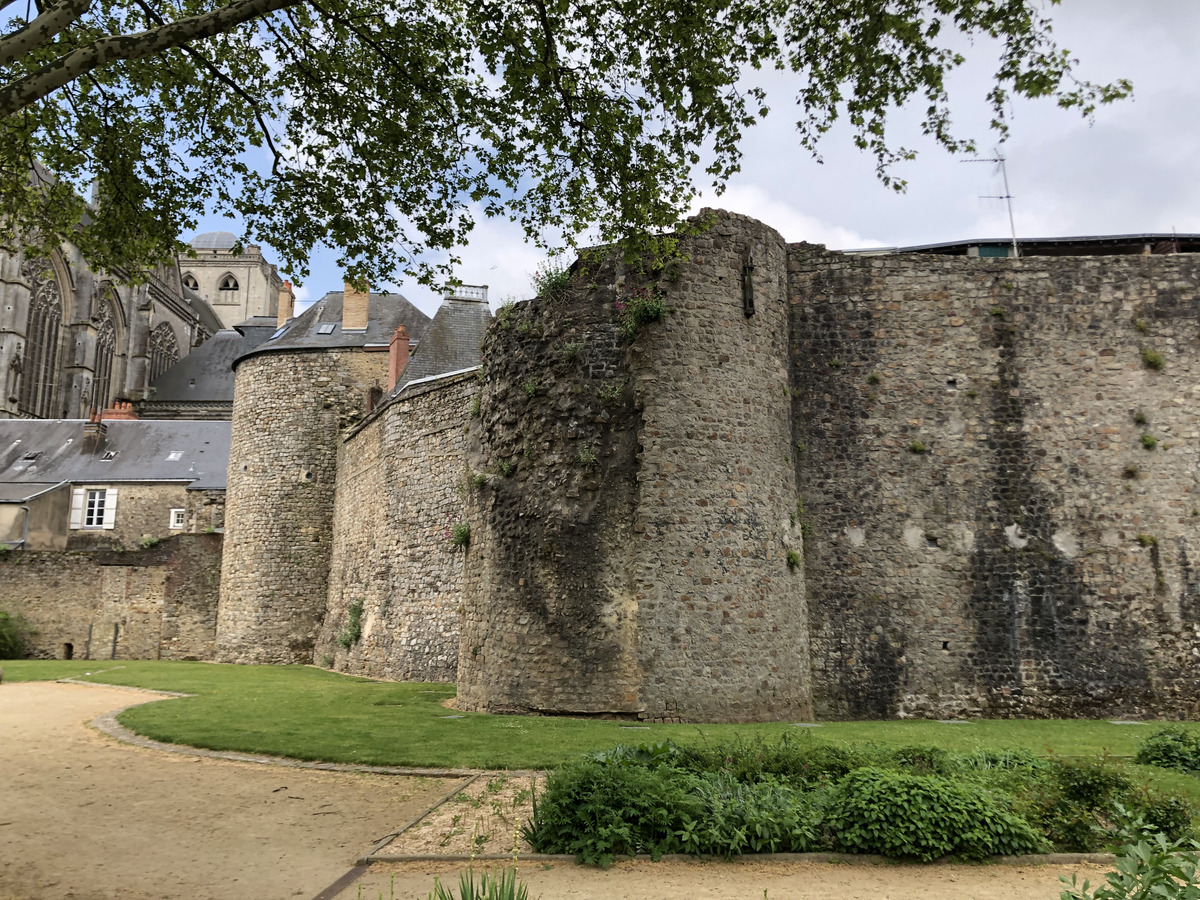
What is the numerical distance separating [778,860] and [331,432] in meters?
20.8

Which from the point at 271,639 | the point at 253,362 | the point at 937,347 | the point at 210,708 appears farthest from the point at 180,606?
the point at 937,347

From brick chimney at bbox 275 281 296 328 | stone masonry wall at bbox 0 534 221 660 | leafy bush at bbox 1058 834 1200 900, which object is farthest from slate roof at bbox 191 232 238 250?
leafy bush at bbox 1058 834 1200 900

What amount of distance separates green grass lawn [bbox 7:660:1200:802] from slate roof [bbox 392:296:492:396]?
32.8ft

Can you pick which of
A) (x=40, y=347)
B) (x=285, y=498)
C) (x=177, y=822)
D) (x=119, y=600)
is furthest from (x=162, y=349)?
(x=177, y=822)

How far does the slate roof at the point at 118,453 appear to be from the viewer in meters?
31.5

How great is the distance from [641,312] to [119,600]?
75.8 ft

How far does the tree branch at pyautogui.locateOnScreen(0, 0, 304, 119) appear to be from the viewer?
5.98 metres

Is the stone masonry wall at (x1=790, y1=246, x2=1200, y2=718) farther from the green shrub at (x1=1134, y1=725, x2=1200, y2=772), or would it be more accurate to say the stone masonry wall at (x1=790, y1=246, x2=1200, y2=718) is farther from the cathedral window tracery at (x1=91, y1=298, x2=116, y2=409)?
the cathedral window tracery at (x1=91, y1=298, x2=116, y2=409)

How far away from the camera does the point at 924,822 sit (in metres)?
5.43

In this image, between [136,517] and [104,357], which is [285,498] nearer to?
[136,517]

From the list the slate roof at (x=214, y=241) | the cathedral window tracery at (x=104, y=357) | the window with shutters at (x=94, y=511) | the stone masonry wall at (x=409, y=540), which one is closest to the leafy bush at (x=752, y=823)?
the stone masonry wall at (x=409, y=540)

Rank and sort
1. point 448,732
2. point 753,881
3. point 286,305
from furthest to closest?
point 286,305, point 448,732, point 753,881

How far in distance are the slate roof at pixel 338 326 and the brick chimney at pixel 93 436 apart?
11.0 meters

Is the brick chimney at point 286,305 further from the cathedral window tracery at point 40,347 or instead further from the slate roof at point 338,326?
the cathedral window tracery at point 40,347
